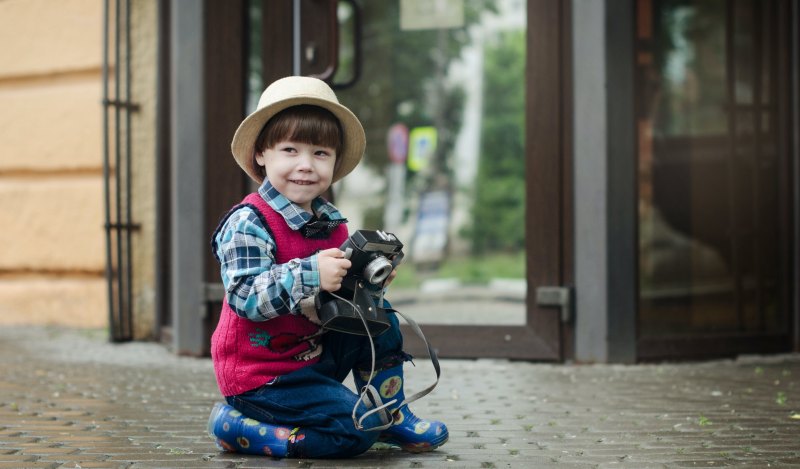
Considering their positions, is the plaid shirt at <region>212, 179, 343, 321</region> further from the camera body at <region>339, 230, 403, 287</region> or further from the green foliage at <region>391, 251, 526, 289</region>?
the green foliage at <region>391, 251, 526, 289</region>

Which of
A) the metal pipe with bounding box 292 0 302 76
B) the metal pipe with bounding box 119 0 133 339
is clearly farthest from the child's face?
the metal pipe with bounding box 119 0 133 339

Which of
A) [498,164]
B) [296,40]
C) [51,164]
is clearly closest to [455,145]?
[498,164]

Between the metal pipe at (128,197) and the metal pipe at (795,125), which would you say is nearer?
the metal pipe at (795,125)

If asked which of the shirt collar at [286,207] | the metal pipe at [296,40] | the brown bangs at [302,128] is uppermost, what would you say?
the metal pipe at [296,40]

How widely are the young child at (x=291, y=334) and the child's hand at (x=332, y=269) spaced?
0.36ft

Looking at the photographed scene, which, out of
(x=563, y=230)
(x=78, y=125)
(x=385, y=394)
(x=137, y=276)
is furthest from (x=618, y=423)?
(x=78, y=125)

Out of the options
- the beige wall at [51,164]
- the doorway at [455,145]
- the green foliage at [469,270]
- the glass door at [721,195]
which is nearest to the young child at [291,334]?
the doorway at [455,145]

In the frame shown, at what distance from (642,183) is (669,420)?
2268 millimetres

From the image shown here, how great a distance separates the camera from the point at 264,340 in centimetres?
319

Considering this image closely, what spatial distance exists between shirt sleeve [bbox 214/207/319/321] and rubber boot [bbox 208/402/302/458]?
1.16 ft

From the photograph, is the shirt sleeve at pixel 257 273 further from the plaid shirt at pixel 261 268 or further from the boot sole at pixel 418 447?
the boot sole at pixel 418 447

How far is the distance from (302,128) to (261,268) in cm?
45

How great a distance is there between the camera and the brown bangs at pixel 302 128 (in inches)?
→ 126

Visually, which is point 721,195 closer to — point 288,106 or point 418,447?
point 418,447
